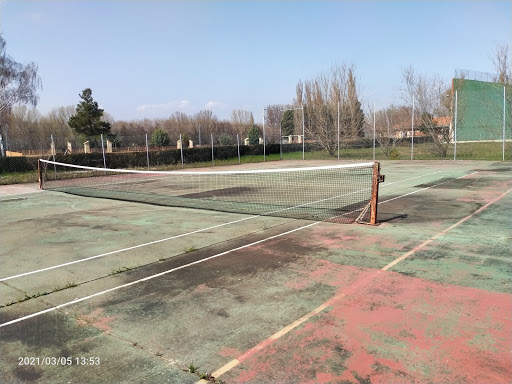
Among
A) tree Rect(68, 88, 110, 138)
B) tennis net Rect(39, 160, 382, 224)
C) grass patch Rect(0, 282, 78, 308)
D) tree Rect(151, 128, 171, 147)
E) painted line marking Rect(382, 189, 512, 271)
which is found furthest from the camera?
tree Rect(68, 88, 110, 138)

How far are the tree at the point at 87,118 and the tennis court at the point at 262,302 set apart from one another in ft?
125

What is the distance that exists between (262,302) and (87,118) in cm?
4357

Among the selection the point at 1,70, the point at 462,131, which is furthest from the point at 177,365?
the point at 1,70

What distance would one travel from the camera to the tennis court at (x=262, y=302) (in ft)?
9.61

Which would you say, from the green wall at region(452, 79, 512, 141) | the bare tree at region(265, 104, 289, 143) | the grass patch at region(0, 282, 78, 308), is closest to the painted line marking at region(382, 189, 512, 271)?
the grass patch at region(0, 282, 78, 308)

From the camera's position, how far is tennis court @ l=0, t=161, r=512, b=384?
2.93 metres

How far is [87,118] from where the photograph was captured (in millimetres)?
42188

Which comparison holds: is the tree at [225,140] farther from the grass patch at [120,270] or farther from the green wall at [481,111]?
the grass patch at [120,270]

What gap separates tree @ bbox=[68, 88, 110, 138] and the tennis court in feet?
125

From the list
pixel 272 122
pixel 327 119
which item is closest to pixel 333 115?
pixel 327 119

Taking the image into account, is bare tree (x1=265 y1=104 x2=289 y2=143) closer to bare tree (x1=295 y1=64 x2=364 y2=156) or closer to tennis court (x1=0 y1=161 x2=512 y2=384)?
bare tree (x1=295 y1=64 x2=364 y2=156)

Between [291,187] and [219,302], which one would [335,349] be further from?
[291,187]

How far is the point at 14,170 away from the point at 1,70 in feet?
44.2

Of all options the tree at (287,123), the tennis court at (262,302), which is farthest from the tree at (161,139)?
the tennis court at (262,302)
